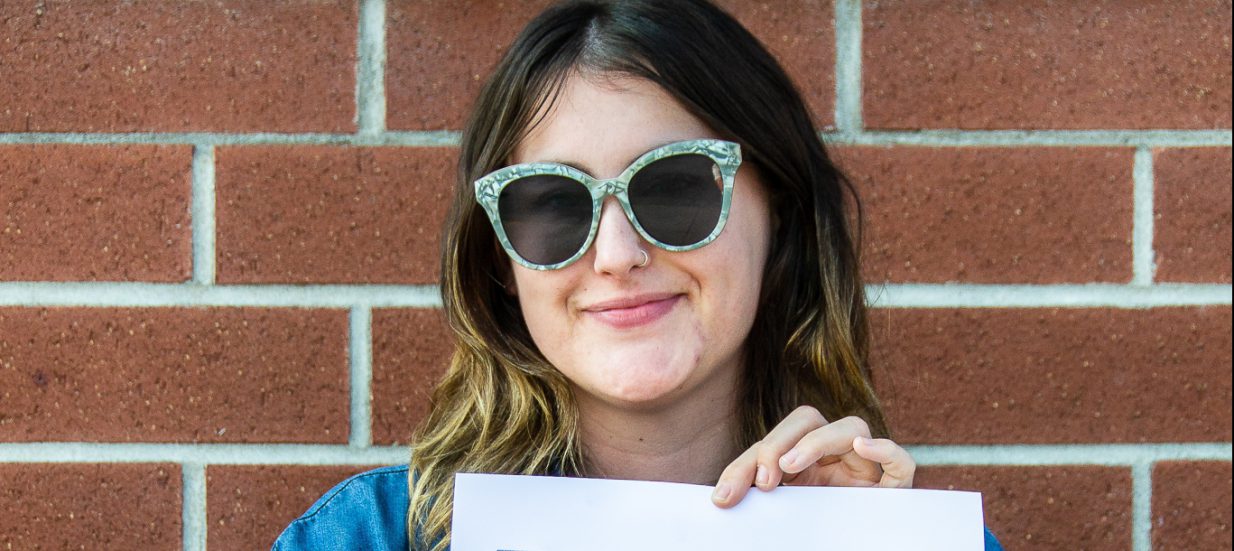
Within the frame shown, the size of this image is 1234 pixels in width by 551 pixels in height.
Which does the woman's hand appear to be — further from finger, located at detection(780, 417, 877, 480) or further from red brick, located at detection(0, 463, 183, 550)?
red brick, located at detection(0, 463, 183, 550)

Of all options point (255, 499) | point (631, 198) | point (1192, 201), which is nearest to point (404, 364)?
point (255, 499)

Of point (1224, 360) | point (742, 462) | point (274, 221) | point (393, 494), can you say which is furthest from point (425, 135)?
point (1224, 360)

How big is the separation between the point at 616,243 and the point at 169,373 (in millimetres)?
702

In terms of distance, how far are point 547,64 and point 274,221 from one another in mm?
481

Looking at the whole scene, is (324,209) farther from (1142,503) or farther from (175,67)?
(1142,503)

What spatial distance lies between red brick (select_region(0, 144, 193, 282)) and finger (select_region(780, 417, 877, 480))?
0.89 metres

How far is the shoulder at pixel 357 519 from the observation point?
42.8 inches

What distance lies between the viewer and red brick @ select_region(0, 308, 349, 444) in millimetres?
1348

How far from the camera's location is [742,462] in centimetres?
Result: 98

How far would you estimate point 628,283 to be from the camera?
1.03 meters

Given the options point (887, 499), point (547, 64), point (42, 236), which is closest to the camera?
point (887, 499)

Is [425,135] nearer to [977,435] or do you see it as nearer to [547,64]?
[547,64]

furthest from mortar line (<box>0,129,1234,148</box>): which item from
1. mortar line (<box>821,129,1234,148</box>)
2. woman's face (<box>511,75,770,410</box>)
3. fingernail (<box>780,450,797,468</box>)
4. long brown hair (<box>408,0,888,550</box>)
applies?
fingernail (<box>780,450,797,468</box>)

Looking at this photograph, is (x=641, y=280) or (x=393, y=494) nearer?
(x=641, y=280)
